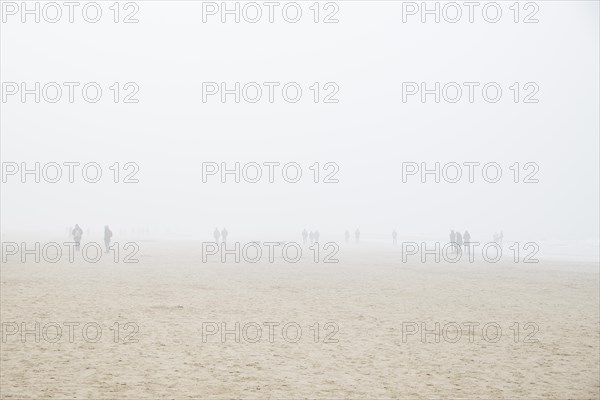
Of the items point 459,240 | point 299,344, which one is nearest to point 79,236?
point 459,240

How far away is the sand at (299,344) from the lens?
29.0 ft

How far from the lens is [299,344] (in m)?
12.2

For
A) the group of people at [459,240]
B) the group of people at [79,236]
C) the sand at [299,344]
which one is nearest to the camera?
the sand at [299,344]

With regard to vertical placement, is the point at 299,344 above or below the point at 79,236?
below

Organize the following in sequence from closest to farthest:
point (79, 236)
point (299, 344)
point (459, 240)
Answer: point (299, 344)
point (79, 236)
point (459, 240)

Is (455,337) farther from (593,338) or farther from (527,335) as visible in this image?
(593,338)

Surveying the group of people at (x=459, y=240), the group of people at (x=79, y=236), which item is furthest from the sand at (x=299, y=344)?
the group of people at (x=459, y=240)

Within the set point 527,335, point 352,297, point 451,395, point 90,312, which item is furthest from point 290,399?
point 352,297

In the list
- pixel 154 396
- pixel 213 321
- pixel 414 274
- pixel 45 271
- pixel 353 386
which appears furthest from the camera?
pixel 414 274

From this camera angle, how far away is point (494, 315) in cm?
1658

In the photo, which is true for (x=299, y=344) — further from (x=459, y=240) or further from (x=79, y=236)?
(x=459, y=240)

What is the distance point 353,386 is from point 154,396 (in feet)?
12.4

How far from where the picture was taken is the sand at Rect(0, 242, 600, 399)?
8.84 metres

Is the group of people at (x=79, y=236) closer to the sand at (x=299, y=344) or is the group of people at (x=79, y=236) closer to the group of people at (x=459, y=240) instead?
the sand at (x=299, y=344)
